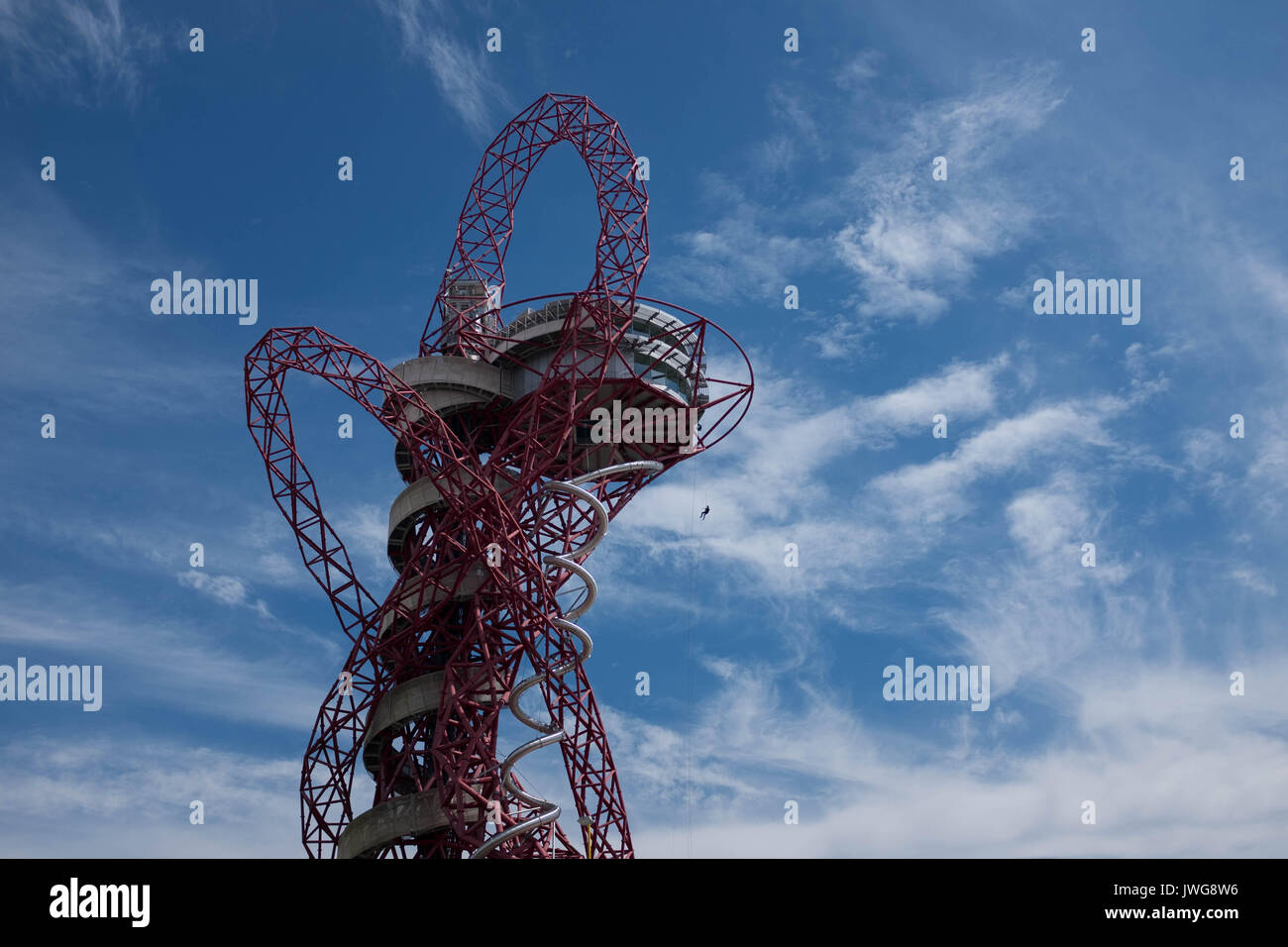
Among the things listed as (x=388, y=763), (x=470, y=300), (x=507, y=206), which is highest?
(x=507, y=206)

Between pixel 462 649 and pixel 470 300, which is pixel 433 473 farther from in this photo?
pixel 470 300

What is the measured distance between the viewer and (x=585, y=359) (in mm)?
81625

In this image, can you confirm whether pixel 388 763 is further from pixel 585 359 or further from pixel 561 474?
pixel 585 359

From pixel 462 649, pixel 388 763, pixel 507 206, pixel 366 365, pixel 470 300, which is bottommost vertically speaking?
pixel 388 763

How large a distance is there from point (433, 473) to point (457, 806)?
58.9 feet

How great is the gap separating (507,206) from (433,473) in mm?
22846

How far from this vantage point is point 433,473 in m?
78.9
